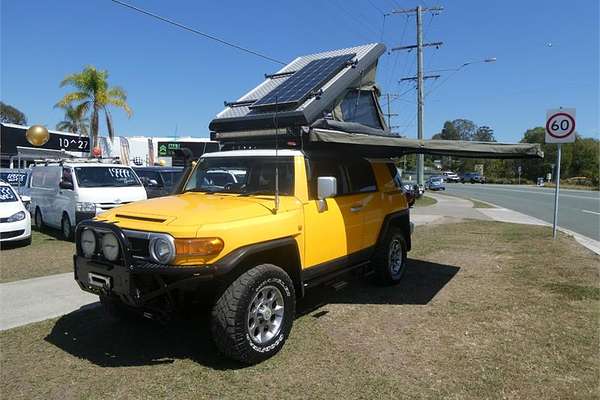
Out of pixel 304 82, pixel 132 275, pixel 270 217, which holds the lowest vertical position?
pixel 132 275

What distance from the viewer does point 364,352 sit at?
4578 mm

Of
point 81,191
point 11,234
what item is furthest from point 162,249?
point 81,191

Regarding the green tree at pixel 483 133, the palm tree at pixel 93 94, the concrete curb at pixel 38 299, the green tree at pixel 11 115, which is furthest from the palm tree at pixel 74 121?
the green tree at pixel 483 133


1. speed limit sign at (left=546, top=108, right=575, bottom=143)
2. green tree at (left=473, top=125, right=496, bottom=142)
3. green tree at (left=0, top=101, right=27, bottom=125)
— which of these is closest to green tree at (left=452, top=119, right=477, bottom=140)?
green tree at (left=473, top=125, right=496, bottom=142)

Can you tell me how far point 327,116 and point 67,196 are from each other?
801 centimetres

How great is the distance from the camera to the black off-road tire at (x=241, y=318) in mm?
4074

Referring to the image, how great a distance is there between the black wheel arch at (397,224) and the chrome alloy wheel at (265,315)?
2398 mm

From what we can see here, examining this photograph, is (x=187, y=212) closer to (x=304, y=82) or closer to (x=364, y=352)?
(x=364, y=352)

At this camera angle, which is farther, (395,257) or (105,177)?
(105,177)

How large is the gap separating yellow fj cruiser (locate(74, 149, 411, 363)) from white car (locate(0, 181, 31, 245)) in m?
6.44

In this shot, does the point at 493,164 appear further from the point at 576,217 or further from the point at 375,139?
the point at 375,139

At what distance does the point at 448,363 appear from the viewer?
433 centimetres

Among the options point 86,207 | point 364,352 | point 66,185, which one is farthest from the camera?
point 66,185

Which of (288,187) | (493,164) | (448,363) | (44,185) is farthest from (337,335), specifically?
(493,164)
